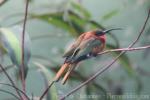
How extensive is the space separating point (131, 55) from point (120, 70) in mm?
94

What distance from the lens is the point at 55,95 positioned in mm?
691

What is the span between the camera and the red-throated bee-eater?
51 centimetres

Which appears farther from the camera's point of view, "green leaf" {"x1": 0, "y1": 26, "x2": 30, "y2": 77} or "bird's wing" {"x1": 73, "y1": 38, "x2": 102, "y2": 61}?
"green leaf" {"x1": 0, "y1": 26, "x2": 30, "y2": 77}

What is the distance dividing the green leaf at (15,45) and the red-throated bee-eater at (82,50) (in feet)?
0.59

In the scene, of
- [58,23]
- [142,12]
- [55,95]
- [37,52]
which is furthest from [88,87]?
[142,12]

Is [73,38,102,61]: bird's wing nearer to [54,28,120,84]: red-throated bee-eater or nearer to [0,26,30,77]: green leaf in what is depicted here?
[54,28,120,84]: red-throated bee-eater

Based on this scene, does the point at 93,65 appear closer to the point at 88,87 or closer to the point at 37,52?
the point at 37,52

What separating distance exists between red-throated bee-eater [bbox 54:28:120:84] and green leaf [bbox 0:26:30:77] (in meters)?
0.18

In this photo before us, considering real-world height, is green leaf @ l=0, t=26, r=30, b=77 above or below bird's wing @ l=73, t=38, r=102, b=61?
below

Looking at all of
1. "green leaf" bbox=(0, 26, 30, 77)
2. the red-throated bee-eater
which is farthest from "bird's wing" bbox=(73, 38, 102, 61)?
"green leaf" bbox=(0, 26, 30, 77)

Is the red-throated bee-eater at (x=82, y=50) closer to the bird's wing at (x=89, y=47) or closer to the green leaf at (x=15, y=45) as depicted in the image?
the bird's wing at (x=89, y=47)

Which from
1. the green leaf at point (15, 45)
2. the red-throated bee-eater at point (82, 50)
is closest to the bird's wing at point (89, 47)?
the red-throated bee-eater at point (82, 50)

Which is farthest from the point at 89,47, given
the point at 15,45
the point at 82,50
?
the point at 15,45

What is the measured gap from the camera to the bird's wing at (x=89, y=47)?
0.51m
